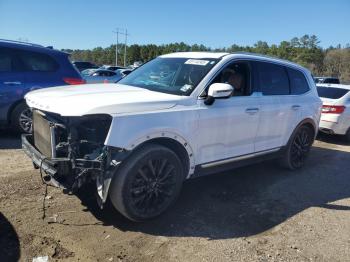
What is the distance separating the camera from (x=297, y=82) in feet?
20.6

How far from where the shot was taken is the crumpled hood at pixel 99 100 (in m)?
3.51

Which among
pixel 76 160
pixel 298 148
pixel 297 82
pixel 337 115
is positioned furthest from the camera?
pixel 337 115

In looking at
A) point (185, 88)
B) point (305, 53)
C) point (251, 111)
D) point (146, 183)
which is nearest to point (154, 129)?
point (146, 183)

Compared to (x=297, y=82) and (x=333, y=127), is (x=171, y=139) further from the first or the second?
(x=333, y=127)

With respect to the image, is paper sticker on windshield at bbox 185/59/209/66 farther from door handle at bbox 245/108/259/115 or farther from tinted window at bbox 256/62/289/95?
tinted window at bbox 256/62/289/95

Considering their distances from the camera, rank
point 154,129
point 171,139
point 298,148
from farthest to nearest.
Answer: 1. point 298,148
2. point 171,139
3. point 154,129

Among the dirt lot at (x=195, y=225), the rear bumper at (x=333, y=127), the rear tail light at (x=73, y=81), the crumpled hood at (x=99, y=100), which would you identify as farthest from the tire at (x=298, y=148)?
the rear tail light at (x=73, y=81)

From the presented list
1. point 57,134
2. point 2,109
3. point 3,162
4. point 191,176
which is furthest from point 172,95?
point 2,109

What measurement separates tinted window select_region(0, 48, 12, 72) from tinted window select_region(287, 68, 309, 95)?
17.4 feet

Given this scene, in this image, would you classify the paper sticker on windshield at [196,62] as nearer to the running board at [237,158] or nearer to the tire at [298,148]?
the running board at [237,158]

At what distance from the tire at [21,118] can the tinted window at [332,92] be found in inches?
281

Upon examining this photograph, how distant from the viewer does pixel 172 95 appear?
429 centimetres

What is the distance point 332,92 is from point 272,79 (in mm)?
4596

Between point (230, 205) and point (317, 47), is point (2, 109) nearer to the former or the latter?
point (230, 205)
